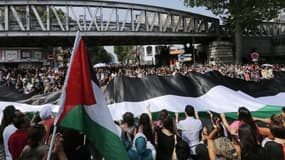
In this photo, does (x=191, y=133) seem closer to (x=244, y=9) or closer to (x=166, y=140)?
(x=166, y=140)

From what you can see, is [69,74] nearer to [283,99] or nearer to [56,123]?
[56,123]

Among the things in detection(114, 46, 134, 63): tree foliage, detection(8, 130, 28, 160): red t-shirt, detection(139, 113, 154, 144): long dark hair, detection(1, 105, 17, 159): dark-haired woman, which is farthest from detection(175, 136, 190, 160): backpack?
detection(114, 46, 134, 63): tree foliage

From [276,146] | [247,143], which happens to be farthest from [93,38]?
[276,146]

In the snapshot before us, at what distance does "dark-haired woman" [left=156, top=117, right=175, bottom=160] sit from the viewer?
4871 mm

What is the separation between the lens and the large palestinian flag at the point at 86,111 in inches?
147

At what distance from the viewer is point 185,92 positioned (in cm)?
765

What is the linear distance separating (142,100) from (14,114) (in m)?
3.12

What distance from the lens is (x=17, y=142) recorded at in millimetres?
4328

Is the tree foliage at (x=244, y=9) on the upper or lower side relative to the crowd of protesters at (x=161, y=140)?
upper

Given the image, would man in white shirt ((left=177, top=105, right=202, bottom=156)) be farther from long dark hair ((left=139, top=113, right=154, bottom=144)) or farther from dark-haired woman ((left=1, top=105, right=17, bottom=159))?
dark-haired woman ((left=1, top=105, right=17, bottom=159))

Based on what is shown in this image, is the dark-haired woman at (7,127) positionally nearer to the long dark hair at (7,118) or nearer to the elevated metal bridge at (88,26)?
the long dark hair at (7,118)

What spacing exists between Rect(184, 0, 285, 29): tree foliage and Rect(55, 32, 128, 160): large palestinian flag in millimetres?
37229

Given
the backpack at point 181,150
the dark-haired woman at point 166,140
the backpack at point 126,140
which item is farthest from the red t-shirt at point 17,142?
the backpack at point 181,150

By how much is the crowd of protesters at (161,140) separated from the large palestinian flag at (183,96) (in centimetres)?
198
